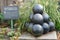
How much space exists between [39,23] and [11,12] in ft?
3.33

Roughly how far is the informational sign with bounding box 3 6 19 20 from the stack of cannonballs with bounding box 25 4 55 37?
0.48 metres

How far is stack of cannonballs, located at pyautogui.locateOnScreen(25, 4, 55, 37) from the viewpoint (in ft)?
18.0

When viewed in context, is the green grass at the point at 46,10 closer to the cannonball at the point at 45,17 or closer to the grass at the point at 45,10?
the grass at the point at 45,10

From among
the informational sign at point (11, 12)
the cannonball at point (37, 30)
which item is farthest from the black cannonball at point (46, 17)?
the informational sign at point (11, 12)

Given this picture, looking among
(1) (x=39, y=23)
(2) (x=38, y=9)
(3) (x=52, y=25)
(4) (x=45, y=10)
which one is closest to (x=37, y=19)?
(1) (x=39, y=23)

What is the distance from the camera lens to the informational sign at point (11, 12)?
238 inches

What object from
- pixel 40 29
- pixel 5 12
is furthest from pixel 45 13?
pixel 5 12

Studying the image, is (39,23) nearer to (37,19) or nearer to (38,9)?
(37,19)

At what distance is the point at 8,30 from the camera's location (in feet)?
19.7

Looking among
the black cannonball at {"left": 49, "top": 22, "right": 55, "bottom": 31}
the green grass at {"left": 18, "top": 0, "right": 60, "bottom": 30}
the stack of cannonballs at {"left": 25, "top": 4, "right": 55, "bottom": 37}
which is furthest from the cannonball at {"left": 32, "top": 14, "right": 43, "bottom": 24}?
the green grass at {"left": 18, "top": 0, "right": 60, "bottom": 30}

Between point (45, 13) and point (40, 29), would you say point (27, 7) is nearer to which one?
point (45, 13)

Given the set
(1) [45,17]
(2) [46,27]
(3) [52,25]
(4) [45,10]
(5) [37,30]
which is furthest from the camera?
→ (4) [45,10]

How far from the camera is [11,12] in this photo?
6.06 m

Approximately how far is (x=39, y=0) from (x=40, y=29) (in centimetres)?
127
